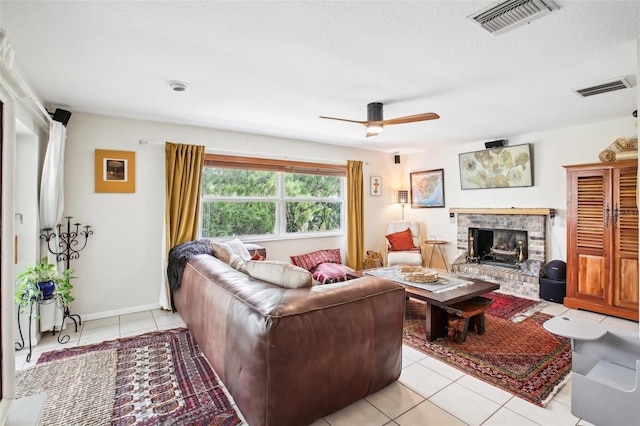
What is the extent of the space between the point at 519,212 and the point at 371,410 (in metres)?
3.90

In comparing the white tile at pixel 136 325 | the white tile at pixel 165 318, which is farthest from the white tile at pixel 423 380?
the white tile at pixel 136 325

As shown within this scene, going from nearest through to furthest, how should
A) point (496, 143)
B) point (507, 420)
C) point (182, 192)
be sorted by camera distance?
1. point (507, 420)
2. point (182, 192)
3. point (496, 143)

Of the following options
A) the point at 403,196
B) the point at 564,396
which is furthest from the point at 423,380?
the point at 403,196

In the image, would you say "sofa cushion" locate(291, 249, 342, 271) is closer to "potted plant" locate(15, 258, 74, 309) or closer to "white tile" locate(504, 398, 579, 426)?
"potted plant" locate(15, 258, 74, 309)

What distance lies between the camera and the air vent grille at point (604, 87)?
262cm

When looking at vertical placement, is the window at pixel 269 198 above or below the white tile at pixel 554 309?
above

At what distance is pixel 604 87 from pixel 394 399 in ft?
10.4

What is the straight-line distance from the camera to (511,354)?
8.55 feet

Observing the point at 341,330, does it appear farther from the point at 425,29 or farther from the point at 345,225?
the point at 345,225

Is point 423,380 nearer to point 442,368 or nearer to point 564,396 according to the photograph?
point 442,368

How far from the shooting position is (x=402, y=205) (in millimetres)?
6352

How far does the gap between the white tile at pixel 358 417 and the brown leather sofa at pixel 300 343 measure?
7cm

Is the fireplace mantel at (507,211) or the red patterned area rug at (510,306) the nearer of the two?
the red patterned area rug at (510,306)

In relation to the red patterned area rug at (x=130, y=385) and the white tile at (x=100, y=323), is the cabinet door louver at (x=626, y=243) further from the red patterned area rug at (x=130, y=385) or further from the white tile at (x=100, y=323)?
the white tile at (x=100, y=323)
